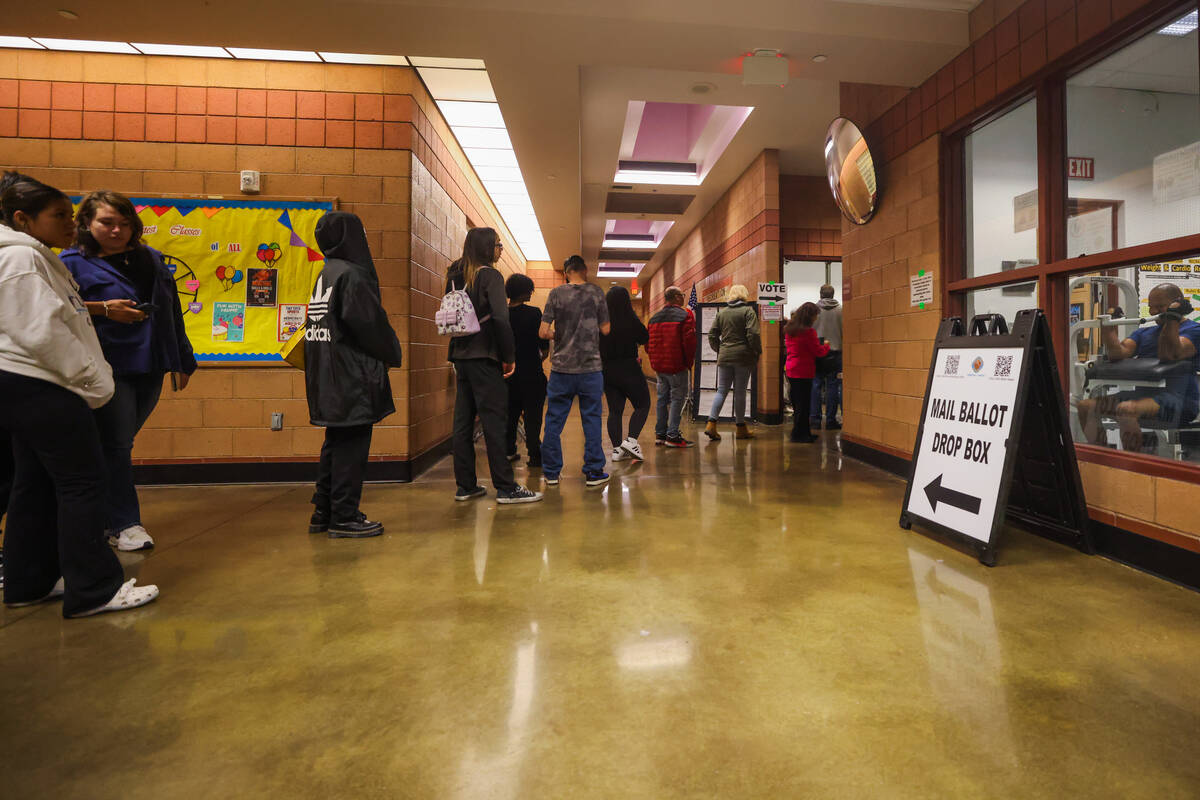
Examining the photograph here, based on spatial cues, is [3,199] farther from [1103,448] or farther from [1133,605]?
[1103,448]

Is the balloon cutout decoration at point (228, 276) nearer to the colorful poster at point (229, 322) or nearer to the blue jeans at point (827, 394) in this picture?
the colorful poster at point (229, 322)

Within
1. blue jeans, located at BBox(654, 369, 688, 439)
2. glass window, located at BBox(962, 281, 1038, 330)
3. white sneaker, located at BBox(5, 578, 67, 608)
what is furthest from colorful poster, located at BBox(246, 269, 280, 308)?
glass window, located at BBox(962, 281, 1038, 330)

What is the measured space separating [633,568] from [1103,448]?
2046mm

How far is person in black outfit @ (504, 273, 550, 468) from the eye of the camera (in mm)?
4180

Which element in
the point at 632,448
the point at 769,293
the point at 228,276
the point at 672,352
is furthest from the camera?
the point at 769,293

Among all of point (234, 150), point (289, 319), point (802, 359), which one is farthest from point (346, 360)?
point (802, 359)

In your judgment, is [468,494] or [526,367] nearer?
[468,494]

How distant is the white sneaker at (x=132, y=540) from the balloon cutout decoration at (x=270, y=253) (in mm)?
1881

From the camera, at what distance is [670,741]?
1.23 metres

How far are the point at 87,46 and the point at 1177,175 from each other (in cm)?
555

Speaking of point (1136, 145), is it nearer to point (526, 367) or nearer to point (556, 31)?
point (556, 31)

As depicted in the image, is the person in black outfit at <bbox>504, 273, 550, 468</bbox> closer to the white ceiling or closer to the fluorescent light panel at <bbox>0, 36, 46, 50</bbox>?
the white ceiling

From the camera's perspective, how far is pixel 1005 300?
10.5 ft

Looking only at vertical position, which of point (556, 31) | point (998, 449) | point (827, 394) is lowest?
point (998, 449)
